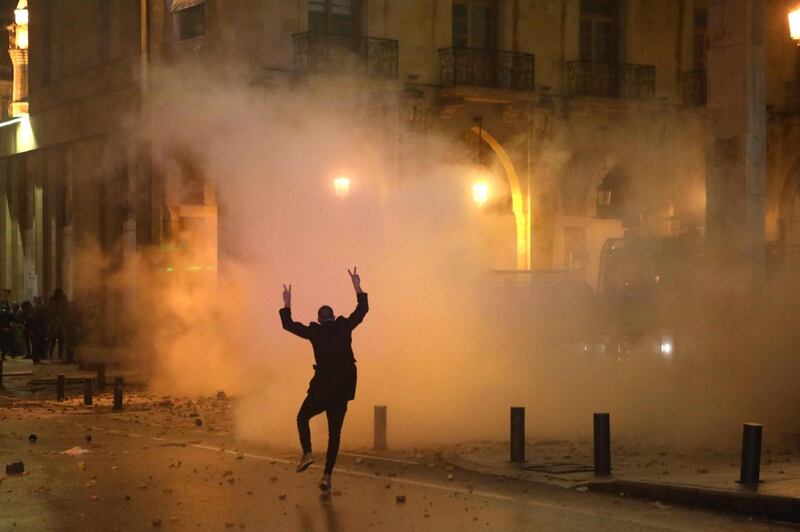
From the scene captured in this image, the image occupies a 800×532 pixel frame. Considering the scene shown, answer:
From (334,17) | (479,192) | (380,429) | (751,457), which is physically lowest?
(380,429)

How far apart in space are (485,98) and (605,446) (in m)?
17.0

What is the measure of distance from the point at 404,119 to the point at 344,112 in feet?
7.90

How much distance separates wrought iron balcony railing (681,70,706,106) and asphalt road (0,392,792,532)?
61.6 feet

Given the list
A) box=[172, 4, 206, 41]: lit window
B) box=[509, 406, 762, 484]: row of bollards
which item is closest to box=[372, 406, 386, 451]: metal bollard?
box=[509, 406, 762, 484]: row of bollards

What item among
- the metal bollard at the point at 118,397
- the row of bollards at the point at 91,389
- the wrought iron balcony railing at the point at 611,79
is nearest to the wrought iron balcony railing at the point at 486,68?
the wrought iron balcony railing at the point at 611,79

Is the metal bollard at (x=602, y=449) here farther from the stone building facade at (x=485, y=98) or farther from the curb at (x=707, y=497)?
the stone building facade at (x=485, y=98)

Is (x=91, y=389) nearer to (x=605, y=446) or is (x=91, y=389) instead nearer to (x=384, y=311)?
(x=384, y=311)

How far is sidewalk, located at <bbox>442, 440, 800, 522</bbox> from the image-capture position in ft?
33.8

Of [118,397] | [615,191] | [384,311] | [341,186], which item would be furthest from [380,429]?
[615,191]

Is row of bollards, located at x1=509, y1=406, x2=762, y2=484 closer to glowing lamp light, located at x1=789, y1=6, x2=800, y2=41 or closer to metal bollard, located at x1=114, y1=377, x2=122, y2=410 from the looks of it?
glowing lamp light, located at x1=789, y1=6, x2=800, y2=41

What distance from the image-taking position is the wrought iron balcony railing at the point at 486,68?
28188 mm

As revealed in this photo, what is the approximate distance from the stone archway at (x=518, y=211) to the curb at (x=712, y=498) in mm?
18256

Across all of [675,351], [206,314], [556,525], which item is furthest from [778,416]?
[206,314]

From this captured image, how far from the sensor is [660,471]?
12.1 m
